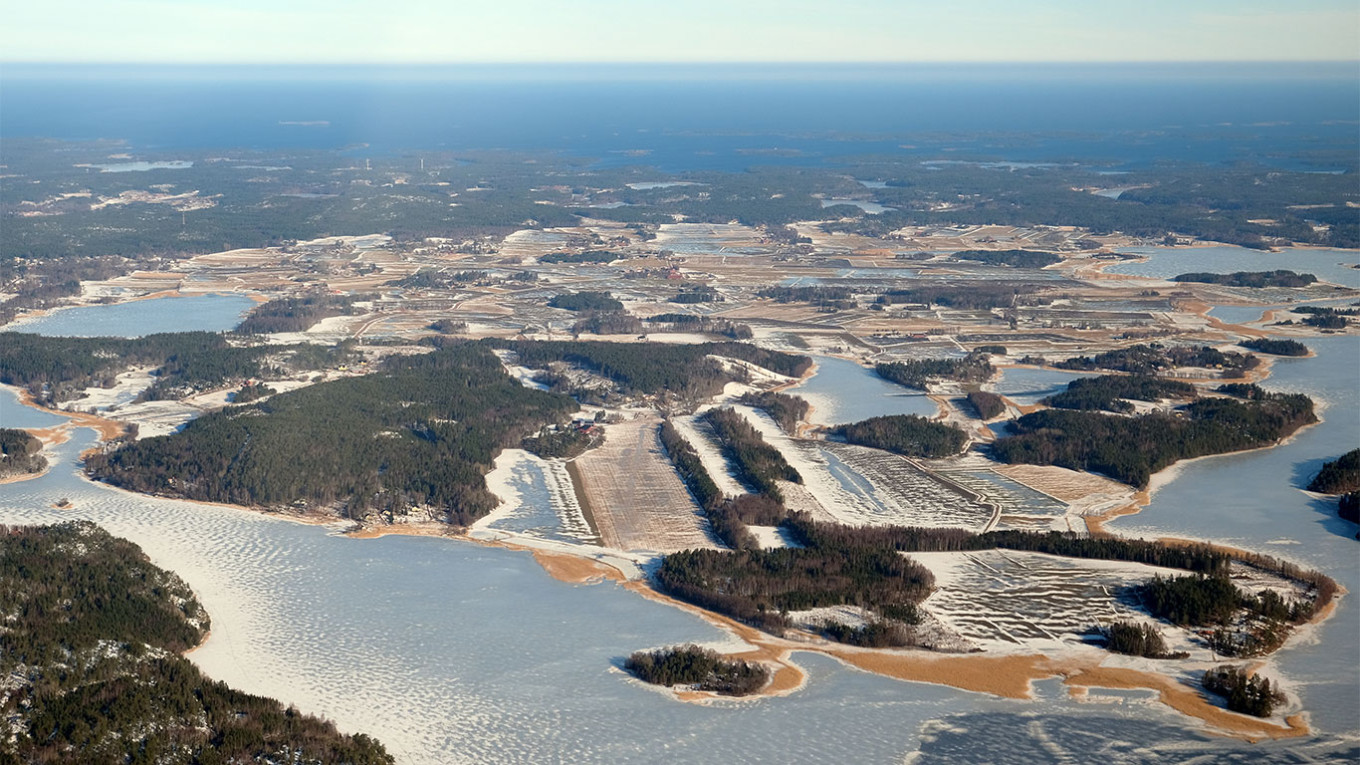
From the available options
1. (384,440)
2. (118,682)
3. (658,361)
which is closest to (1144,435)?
→ (658,361)

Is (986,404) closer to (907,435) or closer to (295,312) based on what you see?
(907,435)

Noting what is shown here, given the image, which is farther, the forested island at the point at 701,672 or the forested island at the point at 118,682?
the forested island at the point at 701,672

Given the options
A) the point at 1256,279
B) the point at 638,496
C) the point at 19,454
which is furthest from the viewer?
the point at 1256,279

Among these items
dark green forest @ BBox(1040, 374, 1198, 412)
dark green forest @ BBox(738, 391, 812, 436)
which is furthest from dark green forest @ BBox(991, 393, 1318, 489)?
dark green forest @ BBox(738, 391, 812, 436)

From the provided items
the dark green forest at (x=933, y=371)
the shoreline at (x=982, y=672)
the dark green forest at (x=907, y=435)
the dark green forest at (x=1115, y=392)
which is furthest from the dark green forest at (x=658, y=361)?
the shoreline at (x=982, y=672)

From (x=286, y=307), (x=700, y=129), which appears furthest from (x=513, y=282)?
(x=700, y=129)

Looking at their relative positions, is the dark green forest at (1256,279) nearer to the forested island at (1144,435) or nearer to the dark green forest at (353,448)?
the forested island at (1144,435)

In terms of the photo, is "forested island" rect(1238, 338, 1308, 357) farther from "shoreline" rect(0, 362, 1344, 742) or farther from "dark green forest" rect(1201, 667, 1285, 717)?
"dark green forest" rect(1201, 667, 1285, 717)

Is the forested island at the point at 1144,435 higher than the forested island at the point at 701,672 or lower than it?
higher
